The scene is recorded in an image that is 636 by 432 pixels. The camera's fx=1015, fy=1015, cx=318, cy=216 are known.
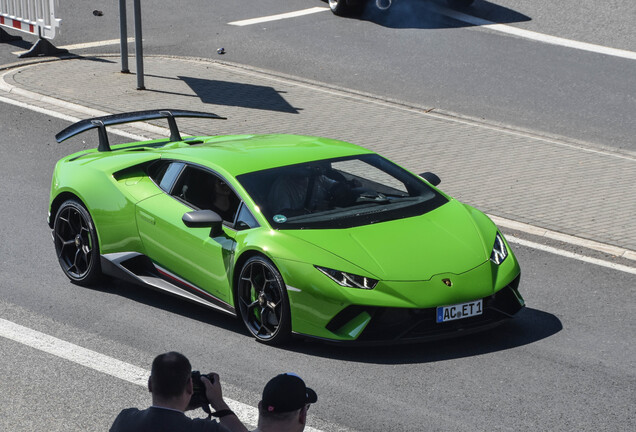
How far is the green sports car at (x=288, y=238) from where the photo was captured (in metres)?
7.13

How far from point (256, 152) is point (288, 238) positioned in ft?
4.14

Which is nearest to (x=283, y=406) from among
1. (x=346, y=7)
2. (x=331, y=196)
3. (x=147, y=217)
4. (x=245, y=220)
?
(x=245, y=220)

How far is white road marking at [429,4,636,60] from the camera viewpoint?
61.3ft

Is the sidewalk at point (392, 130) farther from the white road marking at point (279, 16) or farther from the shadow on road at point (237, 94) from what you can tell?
the white road marking at point (279, 16)

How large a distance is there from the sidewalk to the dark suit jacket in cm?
684

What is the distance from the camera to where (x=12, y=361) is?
7266 mm

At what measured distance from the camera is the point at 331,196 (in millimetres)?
7957

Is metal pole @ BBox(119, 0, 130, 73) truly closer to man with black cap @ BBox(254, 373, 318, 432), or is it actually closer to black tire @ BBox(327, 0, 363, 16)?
black tire @ BBox(327, 0, 363, 16)

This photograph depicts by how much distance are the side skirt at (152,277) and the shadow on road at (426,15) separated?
1291cm

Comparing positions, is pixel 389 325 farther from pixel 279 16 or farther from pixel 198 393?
pixel 279 16

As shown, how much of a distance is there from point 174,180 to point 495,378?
312 cm

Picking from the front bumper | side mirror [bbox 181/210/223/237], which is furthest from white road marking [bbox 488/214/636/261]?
side mirror [bbox 181/210/223/237]

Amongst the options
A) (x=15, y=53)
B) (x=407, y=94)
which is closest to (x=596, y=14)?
(x=407, y=94)

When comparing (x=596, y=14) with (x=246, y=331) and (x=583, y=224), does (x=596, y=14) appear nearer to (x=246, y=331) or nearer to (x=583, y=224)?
(x=583, y=224)
